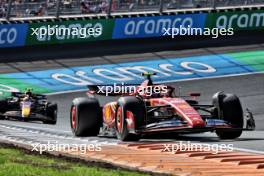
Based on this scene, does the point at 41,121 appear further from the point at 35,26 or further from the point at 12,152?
the point at 12,152

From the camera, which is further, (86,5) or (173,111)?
(86,5)

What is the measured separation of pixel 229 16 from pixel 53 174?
93.7 ft

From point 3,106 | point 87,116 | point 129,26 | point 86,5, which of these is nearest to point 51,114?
point 3,106

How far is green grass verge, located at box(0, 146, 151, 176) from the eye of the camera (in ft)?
26.0

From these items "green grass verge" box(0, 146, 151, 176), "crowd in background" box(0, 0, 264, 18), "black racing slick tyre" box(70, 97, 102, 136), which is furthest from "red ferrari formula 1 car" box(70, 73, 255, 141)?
"crowd in background" box(0, 0, 264, 18)

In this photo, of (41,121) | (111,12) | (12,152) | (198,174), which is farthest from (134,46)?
(198,174)

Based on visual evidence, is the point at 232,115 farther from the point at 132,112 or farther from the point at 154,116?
the point at 132,112

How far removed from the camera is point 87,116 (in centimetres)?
1533

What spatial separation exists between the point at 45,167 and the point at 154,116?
19.1 ft

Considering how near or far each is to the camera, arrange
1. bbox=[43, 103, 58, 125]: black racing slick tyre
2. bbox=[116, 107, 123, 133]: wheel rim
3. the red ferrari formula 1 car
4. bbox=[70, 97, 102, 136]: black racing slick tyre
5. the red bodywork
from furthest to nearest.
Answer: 1. bbox=[43, 103, 58, 125]: black racing slick tyre
2. bbox=[70, 97, 102, 136]: black racing slick tyre
3. bbox=[116, 107, 123, 133]: wheel rim
4. the red ferrari formula 1 car
5. the red bodywork

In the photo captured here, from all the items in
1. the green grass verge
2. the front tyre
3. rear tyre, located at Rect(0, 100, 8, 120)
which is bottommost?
rear tyre, located at Rect(0, 100, 8, 120)

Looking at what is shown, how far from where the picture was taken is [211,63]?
1266 inches

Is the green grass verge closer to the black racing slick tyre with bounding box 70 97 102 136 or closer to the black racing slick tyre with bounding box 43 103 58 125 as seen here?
the black racing slick tyre with bounding box 70 97 102 136

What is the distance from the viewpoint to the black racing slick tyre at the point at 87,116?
601 inches
